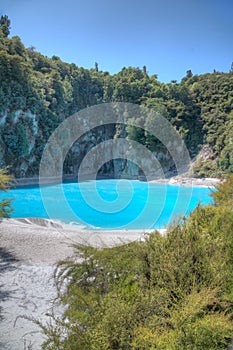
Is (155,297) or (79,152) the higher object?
(79,152)

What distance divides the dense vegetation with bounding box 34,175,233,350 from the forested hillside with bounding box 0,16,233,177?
3778 cm

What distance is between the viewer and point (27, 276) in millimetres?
8250

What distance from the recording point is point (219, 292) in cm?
414

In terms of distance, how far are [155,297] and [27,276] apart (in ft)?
19.1

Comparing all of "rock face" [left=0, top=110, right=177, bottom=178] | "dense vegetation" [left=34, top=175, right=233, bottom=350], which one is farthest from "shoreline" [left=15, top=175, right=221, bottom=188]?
"dense vegetation" [left=34, top=175, right=233, bottom=350]

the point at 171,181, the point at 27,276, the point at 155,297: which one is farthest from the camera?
Result: the point at 171,181

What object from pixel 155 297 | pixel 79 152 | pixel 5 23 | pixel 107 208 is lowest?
pixel 107 208

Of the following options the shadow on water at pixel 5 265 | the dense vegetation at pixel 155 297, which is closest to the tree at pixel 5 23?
the shadow on water at pixel 5 265

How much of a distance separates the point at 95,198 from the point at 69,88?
3642 cm

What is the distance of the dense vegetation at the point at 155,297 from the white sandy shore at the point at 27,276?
1516 millimetres

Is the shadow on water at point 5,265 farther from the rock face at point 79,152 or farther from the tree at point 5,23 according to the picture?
the tree at point 5,23

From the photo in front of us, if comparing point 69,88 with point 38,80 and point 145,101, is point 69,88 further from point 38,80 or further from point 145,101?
point 145,101

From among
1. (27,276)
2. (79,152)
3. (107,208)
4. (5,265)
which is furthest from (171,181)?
(27,276)

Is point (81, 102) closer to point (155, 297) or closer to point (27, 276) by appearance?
point (27, 276)
